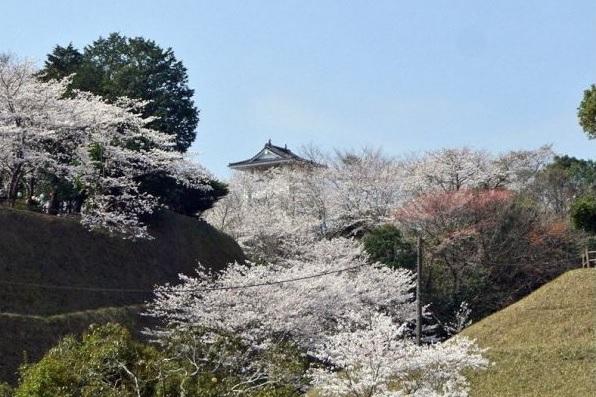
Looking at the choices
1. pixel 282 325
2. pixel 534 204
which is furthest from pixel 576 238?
pixel 282 325

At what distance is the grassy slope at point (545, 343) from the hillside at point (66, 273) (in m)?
10.0

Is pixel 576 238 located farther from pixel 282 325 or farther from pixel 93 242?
pixel 93 242

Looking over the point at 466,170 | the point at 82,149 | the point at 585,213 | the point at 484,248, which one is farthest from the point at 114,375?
the point at 466,170

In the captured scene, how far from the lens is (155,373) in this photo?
1346cm

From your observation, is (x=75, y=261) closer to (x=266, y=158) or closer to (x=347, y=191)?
(x=347, y=191)

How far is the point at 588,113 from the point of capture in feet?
69.1

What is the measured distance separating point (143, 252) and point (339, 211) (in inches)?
467

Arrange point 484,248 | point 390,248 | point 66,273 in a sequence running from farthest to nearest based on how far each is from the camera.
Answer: point 484,248 < point 390,248 < point 66,273

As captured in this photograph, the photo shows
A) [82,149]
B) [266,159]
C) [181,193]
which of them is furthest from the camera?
[266,159]

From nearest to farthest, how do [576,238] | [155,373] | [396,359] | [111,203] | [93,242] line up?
[155,373] → [396,359] → [93,242] → [111,203] → [576,238]

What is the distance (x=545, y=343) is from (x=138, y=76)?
17911 mm

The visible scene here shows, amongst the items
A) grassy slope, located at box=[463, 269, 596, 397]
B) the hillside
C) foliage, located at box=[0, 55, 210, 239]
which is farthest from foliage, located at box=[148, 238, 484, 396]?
foliage, located at box=[0, 55, 210, 239]

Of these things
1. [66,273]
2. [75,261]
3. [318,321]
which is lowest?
[318,321]

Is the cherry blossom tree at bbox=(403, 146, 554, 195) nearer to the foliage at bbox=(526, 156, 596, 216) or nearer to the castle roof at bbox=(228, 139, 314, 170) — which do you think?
the foliage at bbox=(526, 156, 596, 216)
